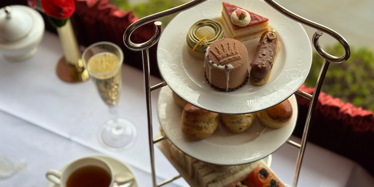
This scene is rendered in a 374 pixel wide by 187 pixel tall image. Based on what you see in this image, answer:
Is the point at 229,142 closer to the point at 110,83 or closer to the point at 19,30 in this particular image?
the point at 110,83

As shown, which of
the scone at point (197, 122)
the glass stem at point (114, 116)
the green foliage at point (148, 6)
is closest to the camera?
the scone at point (197, 122)

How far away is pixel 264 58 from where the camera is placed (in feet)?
2.40

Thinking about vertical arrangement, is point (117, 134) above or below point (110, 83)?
below

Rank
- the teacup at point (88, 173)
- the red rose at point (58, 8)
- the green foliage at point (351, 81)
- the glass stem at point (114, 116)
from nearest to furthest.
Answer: the teacup at point (88, 173) < the red rose at point (58, 8) < the glass stem at point (114, 116) < the green foliage at point (351, 81)

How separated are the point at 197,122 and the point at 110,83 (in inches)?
13.3

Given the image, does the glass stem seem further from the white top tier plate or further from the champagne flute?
the white top tier plate

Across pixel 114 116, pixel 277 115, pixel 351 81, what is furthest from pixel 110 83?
pixel 351 81

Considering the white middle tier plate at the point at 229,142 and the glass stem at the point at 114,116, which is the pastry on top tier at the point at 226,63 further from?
the glass stem at the point at 114,116

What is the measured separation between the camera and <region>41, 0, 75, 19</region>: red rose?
1.11 meters

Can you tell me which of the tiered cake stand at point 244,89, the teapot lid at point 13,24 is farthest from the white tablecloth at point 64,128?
the tiered cake stand at point 244,89

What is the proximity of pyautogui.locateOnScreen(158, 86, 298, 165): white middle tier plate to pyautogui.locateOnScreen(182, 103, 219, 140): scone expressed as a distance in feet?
0.06

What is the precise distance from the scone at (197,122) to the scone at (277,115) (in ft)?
0.31

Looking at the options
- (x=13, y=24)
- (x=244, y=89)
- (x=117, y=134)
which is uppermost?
(x=244, y=89)

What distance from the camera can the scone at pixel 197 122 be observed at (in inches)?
32.8
